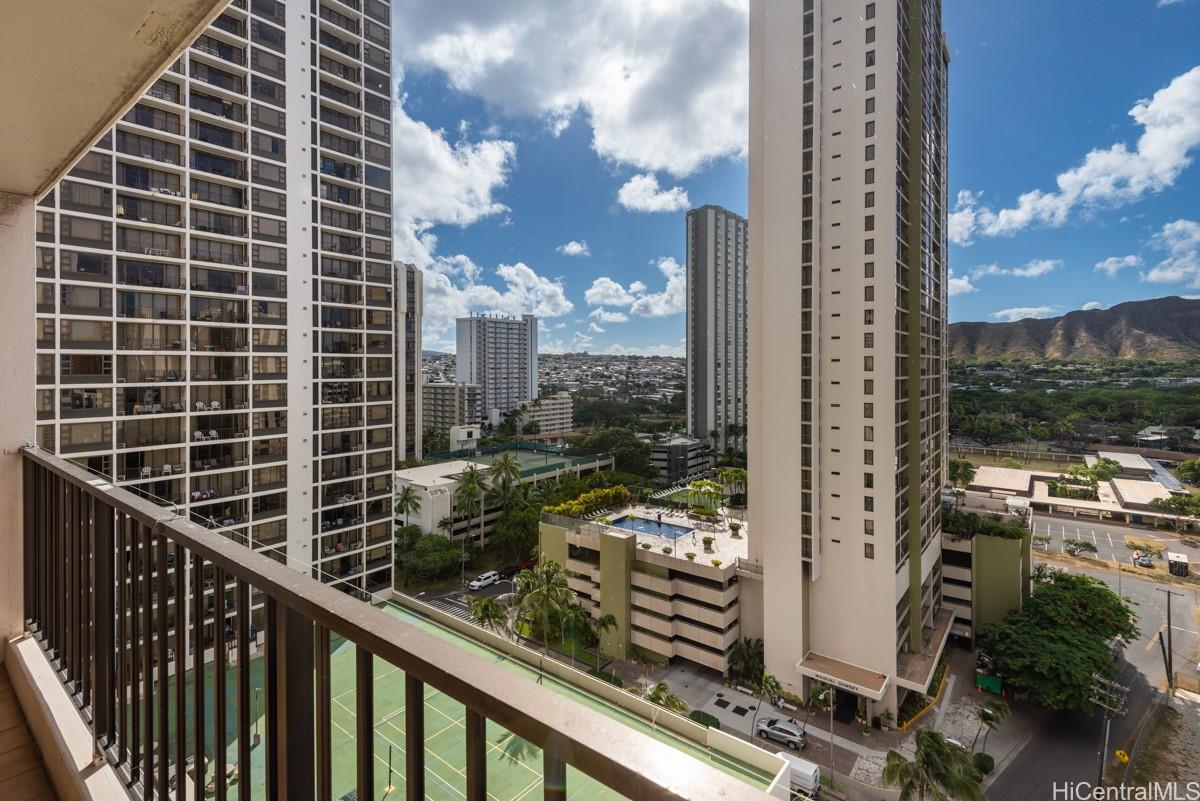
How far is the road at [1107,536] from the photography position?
20156 mm

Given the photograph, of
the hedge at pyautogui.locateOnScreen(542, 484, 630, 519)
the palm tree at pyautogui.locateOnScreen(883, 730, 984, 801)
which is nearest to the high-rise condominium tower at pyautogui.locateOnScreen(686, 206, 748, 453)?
the hedge at pyautogui.locateOnScreen(542, 484, 630, 519)

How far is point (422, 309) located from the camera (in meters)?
35.6

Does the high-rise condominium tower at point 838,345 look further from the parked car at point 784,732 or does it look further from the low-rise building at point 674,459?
the low-rise building at point 674,459

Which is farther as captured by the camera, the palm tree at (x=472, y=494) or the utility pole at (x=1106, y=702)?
the palm tree at (x=472, y=494)

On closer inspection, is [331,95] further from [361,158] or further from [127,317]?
[127,317]

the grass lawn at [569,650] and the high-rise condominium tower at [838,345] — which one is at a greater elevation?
the high-rise condominium tower at [838,345]

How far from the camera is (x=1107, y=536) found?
72.4 feet

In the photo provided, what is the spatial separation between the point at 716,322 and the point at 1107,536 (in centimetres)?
2217

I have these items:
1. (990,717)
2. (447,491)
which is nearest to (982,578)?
(990,717)

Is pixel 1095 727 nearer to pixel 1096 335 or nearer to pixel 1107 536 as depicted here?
pixel 1107 536

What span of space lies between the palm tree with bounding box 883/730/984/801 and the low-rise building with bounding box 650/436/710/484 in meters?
23.7

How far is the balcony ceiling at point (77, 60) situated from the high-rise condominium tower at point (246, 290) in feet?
31.3

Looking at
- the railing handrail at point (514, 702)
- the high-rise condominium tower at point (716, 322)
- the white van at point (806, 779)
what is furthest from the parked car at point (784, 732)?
the high-rise condominium tower at point (716, 322)

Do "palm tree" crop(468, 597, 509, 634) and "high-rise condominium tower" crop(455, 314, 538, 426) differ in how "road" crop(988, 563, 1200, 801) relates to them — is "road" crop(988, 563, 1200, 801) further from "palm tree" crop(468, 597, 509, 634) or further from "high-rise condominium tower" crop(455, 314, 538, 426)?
"high-rise condominium tower" crop(455, 314, 538, 426)
